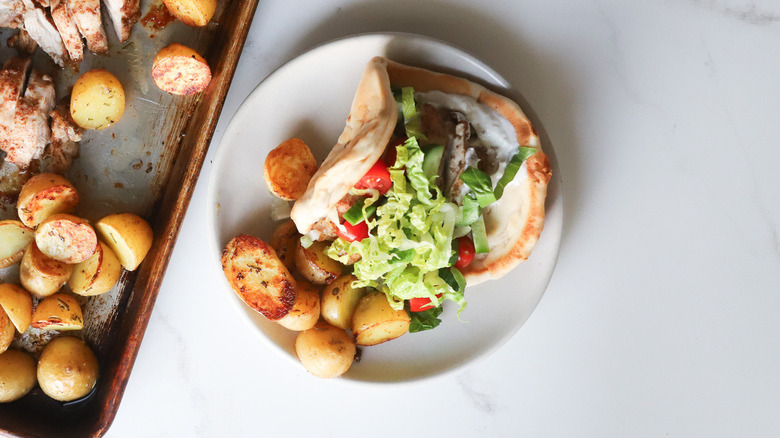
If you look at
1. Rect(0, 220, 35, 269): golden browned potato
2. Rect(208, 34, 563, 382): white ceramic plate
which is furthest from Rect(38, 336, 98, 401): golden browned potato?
Rect(208, 34, 563, 382): white ceramic plate

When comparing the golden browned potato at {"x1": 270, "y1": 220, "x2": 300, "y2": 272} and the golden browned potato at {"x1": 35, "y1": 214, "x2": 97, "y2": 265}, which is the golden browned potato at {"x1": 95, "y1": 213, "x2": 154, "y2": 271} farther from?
the golden browned potato at {"x1": 270, "y1": 220, "x2": 300, "y2": 272}

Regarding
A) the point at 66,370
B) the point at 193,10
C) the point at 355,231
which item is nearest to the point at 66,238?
the point at 66,370

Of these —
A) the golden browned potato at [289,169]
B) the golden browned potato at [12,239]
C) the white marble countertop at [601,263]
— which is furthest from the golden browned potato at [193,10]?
the golden browned potato at [12,239]

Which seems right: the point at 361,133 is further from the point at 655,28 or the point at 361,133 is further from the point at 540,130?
the point at 655,28

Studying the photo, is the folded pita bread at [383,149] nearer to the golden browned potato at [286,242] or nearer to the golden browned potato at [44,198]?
the golden browned potato at [286,242]

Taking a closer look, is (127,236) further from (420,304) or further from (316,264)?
(420,304)

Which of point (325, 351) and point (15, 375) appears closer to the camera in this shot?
point (325, 351)

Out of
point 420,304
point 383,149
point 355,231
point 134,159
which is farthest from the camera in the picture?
point 134,159
